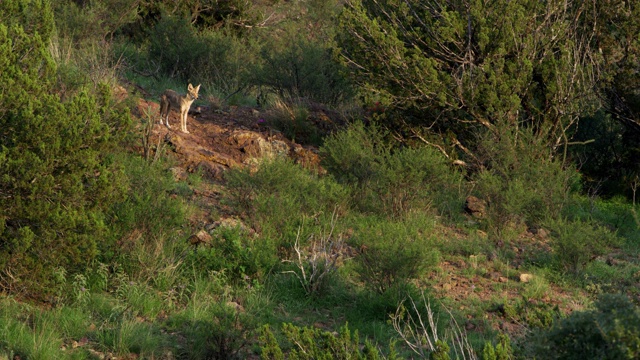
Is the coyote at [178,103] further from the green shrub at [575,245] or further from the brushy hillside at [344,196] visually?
the green shrub at [575,245]

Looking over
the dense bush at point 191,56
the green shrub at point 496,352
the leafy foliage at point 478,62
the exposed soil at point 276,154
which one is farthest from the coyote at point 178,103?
the green shrub at point 496,352

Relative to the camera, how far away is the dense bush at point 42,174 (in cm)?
695

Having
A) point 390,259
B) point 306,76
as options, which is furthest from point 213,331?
point 306,76

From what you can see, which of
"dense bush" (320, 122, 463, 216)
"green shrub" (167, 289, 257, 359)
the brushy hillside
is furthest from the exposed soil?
"green shrub" (167, 289, 257, 359)

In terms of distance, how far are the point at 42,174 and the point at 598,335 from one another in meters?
4.60

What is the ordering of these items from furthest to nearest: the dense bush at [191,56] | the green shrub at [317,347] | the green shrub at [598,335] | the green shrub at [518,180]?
the dense bush at [191,56] → the green shrub at [518,180] → the green shrub at [317,347] → the green shrub at [598,335]

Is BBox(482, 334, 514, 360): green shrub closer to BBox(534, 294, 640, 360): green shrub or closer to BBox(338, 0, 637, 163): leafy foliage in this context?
BBox(534, 294, 640, 360): green shrub

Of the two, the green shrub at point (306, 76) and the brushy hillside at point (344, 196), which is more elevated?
the brushy hillside at point (344, 196)

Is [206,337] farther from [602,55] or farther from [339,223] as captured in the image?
[602,55]

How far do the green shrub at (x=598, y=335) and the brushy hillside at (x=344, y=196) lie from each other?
0.04ft

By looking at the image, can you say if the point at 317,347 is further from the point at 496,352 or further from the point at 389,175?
the point at 389,175

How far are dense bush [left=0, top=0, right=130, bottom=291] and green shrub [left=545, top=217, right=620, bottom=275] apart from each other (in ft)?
15.7

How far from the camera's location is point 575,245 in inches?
367

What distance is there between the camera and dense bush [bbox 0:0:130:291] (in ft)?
22.8
